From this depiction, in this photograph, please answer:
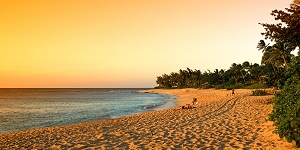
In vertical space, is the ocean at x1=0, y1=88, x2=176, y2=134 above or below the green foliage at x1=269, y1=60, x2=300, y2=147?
below

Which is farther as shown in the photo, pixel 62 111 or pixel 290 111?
pixel 62 111

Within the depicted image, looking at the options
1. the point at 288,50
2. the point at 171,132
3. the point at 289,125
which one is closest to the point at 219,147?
the point at 289,125

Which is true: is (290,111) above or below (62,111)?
above

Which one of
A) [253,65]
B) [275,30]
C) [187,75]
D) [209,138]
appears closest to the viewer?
[209,138]

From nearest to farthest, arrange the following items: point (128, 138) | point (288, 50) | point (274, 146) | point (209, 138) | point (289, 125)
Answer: point (289, 125) < point (274, 146) < point (209, 138) < point (128, 138) < point (288, 50)

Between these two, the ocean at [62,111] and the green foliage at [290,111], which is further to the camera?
the ocean at [62,111]

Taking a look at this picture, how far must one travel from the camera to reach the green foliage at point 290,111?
247 inches

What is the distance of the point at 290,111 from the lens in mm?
→ 6504

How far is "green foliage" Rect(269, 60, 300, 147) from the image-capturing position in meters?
6.27

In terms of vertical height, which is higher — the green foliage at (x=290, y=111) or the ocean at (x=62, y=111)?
the green foliage at (x=290, y=111)

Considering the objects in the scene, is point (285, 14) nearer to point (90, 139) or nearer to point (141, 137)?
point (141, 137)

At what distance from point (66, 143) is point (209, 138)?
5.48m

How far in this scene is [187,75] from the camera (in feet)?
374

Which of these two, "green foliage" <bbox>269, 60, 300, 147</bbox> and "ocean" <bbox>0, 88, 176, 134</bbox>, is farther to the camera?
"ocean" <bbox>0, 88, 176, 134</bbox>
